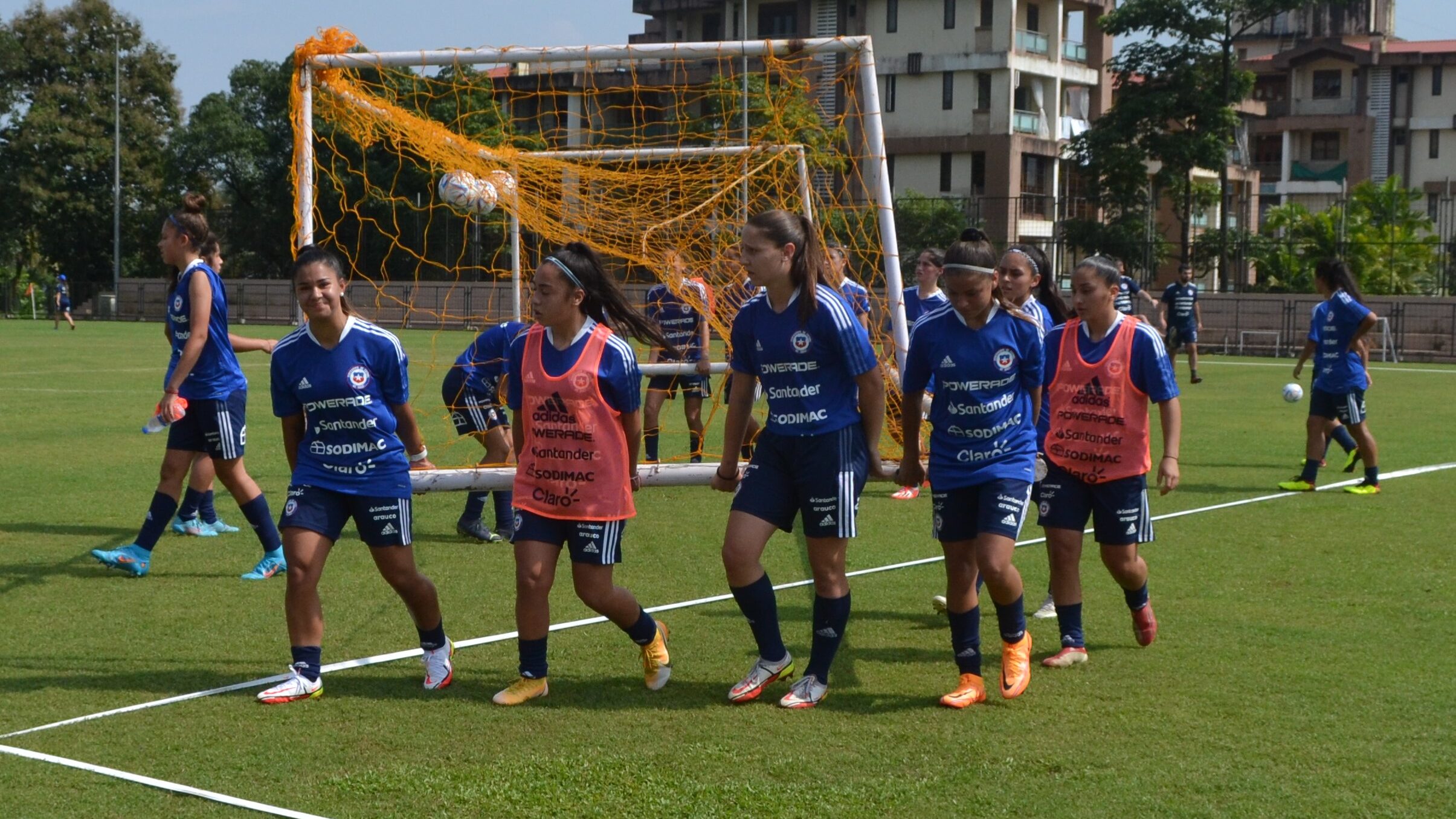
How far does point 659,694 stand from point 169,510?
142 inches

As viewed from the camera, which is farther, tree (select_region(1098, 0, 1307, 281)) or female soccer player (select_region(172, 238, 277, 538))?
tree (select_region(1098, 0, 1307, 281))

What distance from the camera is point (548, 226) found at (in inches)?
440

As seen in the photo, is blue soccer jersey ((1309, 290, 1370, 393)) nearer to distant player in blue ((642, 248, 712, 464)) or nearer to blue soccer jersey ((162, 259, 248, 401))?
distant player in blue ((642, 248, 712, 464))

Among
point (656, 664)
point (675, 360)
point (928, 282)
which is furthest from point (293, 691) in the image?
point (675, 360)

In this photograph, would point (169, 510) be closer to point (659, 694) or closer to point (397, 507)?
point (397, 507)

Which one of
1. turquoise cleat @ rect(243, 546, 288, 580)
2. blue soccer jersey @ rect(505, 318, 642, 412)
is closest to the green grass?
turquoise cleat @ rect(243, 546, 288, 580)

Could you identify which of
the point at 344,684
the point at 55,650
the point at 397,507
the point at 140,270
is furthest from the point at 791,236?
the point at 140,270

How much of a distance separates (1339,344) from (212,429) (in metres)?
8.21

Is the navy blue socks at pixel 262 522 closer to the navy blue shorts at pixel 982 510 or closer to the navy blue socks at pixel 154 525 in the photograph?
the navy blue socks at pixel 154 525

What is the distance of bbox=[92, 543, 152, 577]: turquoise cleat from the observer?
7.82 m

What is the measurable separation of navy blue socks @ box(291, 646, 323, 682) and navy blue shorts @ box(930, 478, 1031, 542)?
238cm

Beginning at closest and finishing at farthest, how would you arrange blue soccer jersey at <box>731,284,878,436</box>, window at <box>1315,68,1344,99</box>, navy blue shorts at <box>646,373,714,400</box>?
blue soccer jersey at <box>731,284,878,436</box>, navy blue shorts at <box>646,373,714,400</box>, window at <box>1315,68,1344,99</box>

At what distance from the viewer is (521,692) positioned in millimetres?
5504

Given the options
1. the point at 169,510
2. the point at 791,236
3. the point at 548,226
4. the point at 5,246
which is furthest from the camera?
the point at 5,246
